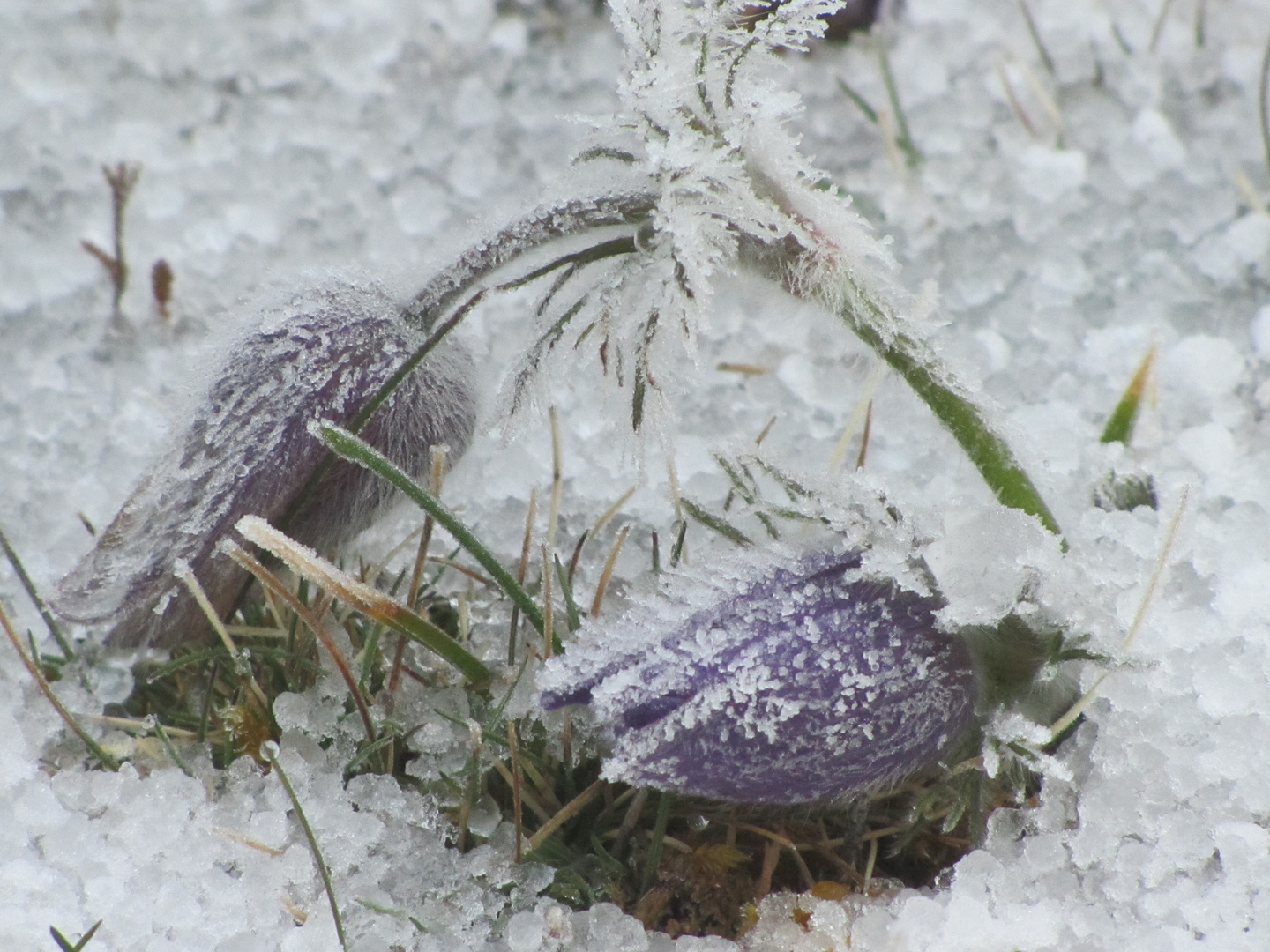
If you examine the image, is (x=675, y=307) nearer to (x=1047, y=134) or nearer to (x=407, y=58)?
(x=1047, y=134)

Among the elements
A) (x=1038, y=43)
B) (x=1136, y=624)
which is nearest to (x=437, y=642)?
(x=1136, y=624)

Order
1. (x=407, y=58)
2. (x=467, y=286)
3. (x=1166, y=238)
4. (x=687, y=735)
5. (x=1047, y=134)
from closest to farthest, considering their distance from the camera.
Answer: (x=687, y=735)
(x=467, y=286)
(x=1166, y=238)
(x=1047, y=134)
(x=407, y=58)

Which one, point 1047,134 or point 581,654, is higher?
point 1047,134

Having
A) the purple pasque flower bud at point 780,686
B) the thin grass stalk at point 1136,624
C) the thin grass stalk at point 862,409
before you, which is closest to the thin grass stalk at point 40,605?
the purple pasque flower bud at point 780,686

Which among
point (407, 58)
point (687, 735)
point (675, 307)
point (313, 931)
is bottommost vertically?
point (313, 931)

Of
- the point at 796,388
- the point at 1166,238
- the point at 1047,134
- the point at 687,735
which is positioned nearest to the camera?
the point at 687,735

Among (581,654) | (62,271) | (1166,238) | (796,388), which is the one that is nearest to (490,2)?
(62,271)

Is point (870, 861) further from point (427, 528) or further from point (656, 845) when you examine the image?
point (427, 528)
